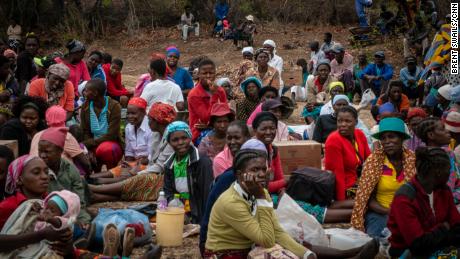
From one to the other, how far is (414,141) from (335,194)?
4.07 feet

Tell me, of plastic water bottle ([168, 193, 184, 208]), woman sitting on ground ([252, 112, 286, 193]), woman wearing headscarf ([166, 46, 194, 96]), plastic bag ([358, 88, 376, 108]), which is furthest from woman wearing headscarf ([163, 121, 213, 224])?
plastic bag ([358, 88, 376, 108])

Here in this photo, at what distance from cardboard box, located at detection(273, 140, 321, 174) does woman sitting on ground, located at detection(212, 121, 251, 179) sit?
4.16 ft

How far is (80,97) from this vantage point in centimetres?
1011

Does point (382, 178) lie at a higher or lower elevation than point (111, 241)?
higher

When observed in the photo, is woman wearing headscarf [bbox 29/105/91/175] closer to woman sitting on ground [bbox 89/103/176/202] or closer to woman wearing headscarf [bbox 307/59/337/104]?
woman sitting on ground [bbox 89/103/176/202]

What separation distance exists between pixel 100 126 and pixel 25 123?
1293 mm

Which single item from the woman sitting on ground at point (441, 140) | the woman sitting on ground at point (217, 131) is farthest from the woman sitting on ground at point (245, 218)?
the woman sitting on ground at point (217, 131)

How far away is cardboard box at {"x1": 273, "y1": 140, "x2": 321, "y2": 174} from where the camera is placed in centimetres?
766

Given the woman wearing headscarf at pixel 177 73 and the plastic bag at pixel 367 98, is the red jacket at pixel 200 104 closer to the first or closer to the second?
the woman wearing headscarf at pixel 177 73

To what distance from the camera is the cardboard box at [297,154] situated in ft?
25.1

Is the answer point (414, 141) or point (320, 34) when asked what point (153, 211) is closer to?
point (414, 141)

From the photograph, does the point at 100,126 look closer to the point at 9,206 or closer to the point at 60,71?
the point at 60,71

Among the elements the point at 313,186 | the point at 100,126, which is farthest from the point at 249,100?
the point at 313,186

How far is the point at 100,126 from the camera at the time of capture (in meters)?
8.78
